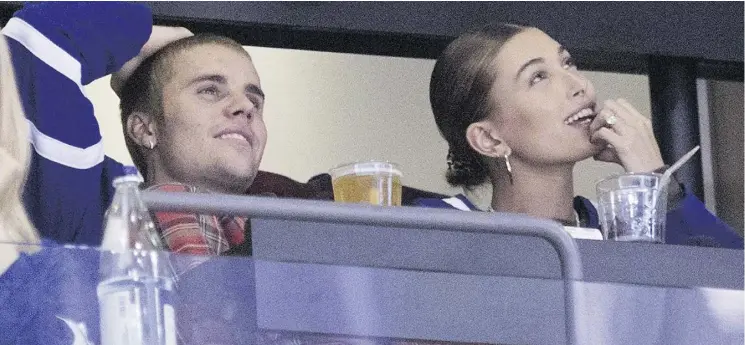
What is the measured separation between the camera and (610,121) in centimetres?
238

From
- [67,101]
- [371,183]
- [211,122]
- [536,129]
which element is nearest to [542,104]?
[536,129]

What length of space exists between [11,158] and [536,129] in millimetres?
937

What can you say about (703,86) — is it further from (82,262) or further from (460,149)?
(82,262)

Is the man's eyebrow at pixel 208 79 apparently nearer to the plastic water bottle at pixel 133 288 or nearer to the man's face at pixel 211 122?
the man's face at pixel 211 122

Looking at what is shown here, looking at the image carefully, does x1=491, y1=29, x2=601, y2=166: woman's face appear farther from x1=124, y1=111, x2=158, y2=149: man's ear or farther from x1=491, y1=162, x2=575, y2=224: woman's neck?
x1=124, y1=111, x2=158, y2=149: man's ear

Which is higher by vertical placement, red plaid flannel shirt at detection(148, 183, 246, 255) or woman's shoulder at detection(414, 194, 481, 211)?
woman's shoulder at detection(414, 194, 481, 211)

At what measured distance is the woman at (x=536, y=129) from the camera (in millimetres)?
2348

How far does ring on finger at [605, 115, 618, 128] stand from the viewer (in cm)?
238

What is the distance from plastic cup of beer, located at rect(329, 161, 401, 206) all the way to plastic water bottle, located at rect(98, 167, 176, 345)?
60cm

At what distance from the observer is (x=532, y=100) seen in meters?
2.36

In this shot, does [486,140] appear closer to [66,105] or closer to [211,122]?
[211,122]

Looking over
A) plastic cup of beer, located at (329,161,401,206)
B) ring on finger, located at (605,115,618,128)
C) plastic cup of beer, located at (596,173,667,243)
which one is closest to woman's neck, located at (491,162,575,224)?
ring on finger, located at (605,115,618,128)

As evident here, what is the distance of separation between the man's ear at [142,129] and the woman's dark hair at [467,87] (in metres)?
0.54

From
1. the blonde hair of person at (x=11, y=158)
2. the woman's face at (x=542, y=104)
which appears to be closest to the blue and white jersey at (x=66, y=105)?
the blonde hair of person at (x=11, y=158)
